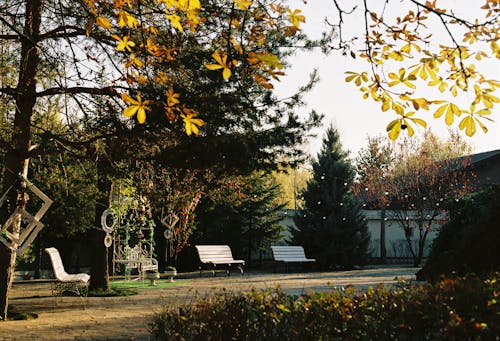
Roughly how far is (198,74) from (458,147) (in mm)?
30543

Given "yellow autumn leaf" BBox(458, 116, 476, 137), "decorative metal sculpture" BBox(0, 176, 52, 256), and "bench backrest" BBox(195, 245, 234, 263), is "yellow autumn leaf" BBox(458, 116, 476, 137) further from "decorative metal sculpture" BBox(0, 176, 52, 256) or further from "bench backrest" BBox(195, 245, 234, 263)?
"bench backrest" BBox(195, 245, 234, 263)


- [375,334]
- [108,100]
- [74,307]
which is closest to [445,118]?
[375,334]

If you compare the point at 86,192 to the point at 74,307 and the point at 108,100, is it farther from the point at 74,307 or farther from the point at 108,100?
the point at 108,100

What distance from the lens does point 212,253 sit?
18.0m

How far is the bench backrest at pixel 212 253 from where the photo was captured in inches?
692

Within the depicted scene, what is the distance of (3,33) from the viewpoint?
821 centimetres

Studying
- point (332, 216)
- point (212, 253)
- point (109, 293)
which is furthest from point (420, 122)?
point (332, 216)

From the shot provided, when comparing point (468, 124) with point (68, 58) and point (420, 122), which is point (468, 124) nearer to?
point (420, 122)

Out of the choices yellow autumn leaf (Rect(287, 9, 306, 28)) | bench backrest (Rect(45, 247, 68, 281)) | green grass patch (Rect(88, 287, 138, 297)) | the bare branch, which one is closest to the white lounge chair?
bench backrest (Rect(45, 247, 68, 281))

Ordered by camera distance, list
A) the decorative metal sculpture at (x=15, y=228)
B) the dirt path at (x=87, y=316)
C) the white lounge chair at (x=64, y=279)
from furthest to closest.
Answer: the white lounge chair at (x=64, y=279), the decorative metal sculpture at (x=15, y=228), the dirt path at (x=87, y=316)

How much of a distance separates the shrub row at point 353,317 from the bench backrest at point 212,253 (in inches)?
506

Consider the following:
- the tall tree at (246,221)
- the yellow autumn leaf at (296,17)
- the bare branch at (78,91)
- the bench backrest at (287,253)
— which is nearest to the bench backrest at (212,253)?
the bench backrest at (287,253)

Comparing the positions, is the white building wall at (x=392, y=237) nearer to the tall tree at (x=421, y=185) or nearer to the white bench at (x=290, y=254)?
the tall tree at (x=421, y=185)

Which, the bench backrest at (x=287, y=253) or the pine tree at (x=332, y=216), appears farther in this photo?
the pine tree at (x=332, y=216)
